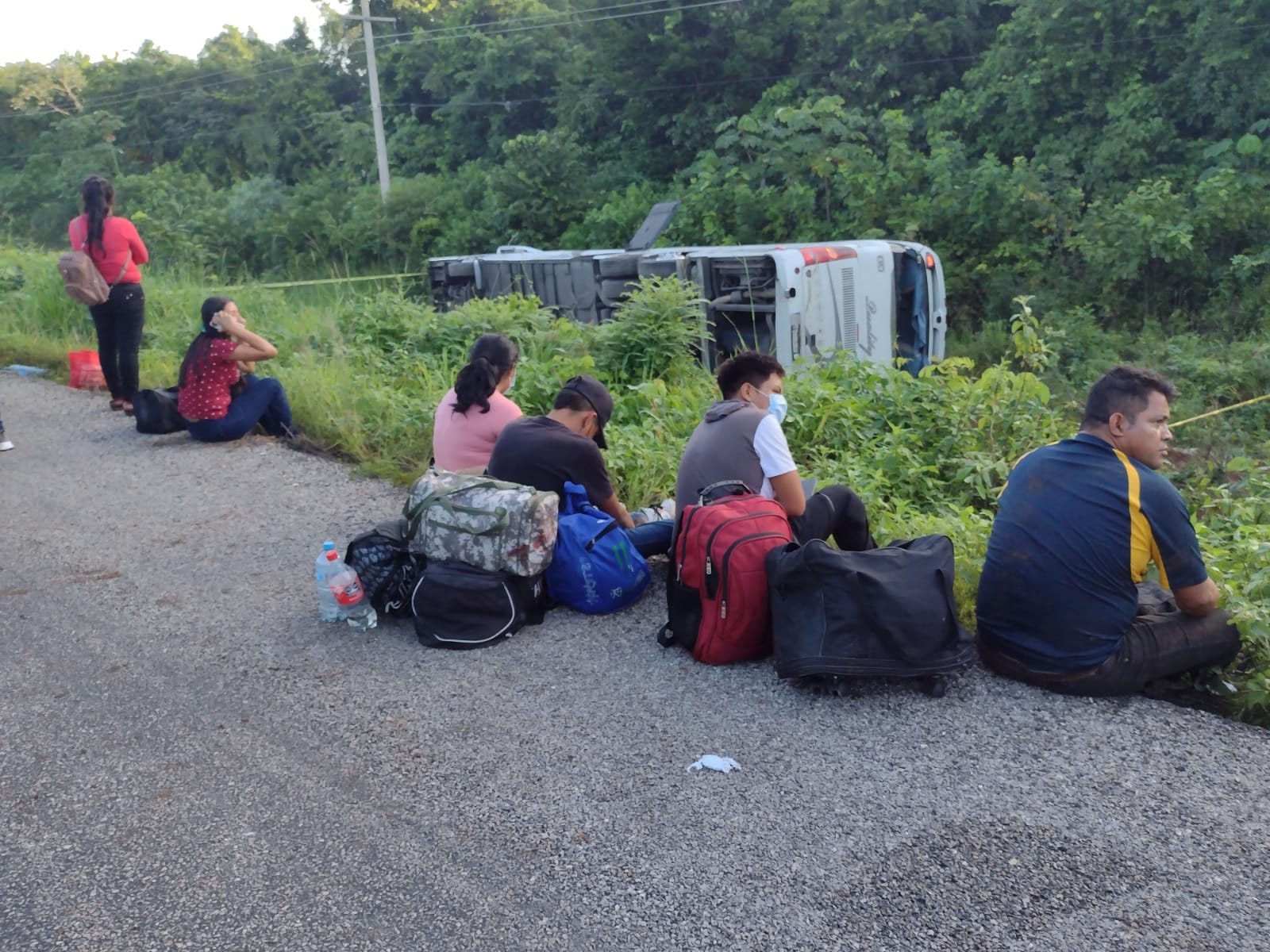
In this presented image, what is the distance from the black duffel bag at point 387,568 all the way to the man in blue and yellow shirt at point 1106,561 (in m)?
2.46

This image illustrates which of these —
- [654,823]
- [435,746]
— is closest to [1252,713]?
[654,823]

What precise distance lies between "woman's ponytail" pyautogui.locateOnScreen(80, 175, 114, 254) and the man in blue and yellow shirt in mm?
7697

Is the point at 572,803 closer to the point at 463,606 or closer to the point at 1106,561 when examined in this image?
the point at 463,606

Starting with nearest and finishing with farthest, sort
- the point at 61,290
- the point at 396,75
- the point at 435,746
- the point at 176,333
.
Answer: the point at 435,746 < the point at 176,333 < the point at 61,290 < the point at 396,75

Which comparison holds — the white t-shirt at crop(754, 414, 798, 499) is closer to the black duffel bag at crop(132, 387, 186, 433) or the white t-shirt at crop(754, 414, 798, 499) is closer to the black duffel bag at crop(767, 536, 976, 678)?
the black duffel bag at crop(767, 536, 976, 678)

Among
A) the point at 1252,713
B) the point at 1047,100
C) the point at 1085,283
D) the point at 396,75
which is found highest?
the point at 396,75

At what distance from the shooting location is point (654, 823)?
347cm

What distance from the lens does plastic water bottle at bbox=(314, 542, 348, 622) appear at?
5066mm

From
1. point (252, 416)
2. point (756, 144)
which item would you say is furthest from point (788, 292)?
point (756, 144)

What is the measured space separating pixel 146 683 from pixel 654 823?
92.8 inches

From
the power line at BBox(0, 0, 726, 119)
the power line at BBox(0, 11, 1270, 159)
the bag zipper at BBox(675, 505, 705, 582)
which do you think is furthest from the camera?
the power line at BBox(0, 0, 726, 119)

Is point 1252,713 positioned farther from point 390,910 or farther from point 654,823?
point 390,910

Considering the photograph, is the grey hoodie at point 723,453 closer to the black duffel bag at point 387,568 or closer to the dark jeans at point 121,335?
the black duffel bag at point 387,568

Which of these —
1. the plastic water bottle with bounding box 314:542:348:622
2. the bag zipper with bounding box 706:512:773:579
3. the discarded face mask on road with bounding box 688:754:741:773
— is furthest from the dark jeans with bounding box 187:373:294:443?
the discarded face mask on road with bounding box 688:754:741:773
